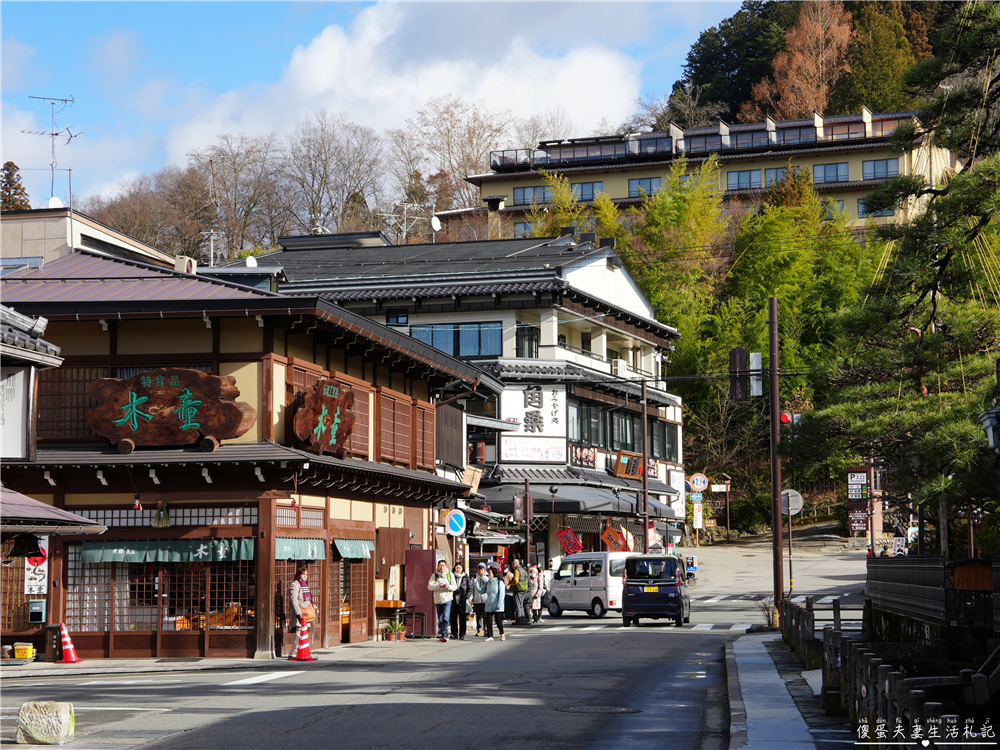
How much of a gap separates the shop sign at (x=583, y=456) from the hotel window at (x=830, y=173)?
38.4 meters

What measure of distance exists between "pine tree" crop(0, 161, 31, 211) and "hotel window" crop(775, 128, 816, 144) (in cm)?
5243

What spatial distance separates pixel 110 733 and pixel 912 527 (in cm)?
4154

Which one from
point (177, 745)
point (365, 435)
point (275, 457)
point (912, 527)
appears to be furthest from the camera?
point (912, 527)

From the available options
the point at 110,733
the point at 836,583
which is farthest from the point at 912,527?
the point at 110,733

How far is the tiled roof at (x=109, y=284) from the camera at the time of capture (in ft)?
76.0

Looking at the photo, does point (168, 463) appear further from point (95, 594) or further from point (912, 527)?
point (912, 527)

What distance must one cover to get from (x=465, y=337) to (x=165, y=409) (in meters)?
27.6

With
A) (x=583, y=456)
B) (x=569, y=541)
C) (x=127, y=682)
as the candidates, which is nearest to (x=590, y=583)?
(x=569, y=541)

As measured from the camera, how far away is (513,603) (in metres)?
33.3

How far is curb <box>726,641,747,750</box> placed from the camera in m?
11.5

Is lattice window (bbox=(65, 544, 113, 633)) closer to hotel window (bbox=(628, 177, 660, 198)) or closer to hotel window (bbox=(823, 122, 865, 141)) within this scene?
hotel window (bbox=(628, 177, 660, 198))

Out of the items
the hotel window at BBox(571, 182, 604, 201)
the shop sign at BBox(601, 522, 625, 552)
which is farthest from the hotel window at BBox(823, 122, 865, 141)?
the shop sign at BBox(601, 522, 625, 552)

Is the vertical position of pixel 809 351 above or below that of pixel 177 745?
above

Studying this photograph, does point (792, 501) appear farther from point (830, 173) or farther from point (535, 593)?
point (830, 173)
